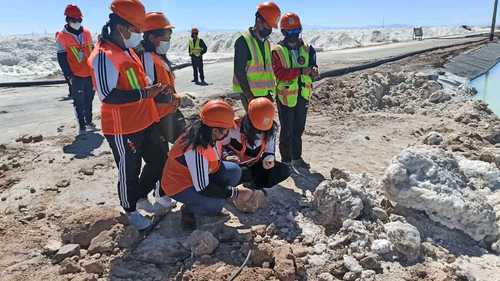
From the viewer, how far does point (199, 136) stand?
3.54 m

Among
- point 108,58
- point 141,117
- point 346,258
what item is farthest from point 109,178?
point 346,258

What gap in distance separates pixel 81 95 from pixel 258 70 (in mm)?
3339

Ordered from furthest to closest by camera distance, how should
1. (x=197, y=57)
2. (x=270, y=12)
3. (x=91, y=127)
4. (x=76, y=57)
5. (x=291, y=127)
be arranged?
1. (x=197, y=57)
2. (x=91, y=127)
3. (x=76, y=57)
4. (x=291, y=127)
5. (x=270, y=12)

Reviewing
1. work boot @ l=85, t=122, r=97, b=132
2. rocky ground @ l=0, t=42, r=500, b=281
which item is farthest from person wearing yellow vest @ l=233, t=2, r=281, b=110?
work boot @ l=85, t=122, r=97, b=132

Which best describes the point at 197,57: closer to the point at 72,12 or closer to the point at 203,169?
the point at 72,12

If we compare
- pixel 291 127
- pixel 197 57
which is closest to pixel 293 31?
pixel 291 127

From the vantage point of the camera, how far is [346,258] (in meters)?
3.52

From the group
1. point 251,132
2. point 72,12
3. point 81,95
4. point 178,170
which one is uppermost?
point 72,12

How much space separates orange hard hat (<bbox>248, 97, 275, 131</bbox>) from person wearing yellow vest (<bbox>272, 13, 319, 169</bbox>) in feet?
4.17

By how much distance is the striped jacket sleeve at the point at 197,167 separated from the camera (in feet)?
11.6

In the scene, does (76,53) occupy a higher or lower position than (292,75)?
higher

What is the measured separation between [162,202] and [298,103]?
2.05 meters

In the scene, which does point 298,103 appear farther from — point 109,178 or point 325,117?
point 325,117

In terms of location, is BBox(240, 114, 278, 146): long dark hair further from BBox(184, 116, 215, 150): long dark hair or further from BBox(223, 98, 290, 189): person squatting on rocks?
BBox(184, 116, 215, 150): long dark hair
